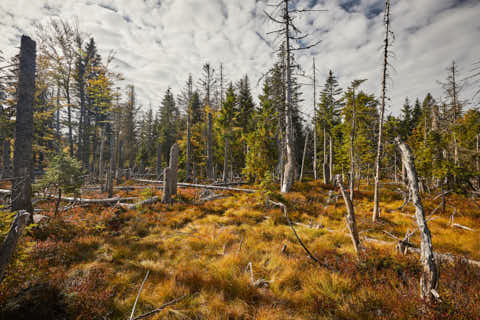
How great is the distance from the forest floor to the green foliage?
154 centimetres

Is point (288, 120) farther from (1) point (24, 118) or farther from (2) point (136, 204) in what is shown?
(1) point (24, 118)

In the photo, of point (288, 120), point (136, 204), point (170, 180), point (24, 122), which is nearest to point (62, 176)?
point (24, 122)

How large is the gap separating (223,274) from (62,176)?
8354 mm

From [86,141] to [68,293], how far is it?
2171cm

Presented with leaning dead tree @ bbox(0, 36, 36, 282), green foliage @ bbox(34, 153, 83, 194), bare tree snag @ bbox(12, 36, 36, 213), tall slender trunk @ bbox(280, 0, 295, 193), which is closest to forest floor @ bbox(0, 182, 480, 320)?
leaning dead tree @ bbox(0, 36, 36, 282)

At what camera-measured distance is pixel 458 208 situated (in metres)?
9.52

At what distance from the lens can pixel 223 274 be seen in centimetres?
378

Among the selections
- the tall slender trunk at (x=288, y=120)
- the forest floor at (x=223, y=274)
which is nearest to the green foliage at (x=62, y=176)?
the forest floor at (x=223, y=274)

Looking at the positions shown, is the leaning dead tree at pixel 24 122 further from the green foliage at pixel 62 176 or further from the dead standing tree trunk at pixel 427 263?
the dead standing tree trunk at pixel 427 263

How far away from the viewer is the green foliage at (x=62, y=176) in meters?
7.20

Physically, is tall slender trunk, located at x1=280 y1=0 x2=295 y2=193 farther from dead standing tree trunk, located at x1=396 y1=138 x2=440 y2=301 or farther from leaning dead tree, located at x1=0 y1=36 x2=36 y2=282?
leaning dead tree, located at x1=0 y1=36 x2=36 y2=282

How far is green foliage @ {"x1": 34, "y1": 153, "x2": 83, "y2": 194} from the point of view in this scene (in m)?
7.20

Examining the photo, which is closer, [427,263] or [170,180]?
[427,263]

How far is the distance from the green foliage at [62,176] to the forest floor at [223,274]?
60.6 inches
